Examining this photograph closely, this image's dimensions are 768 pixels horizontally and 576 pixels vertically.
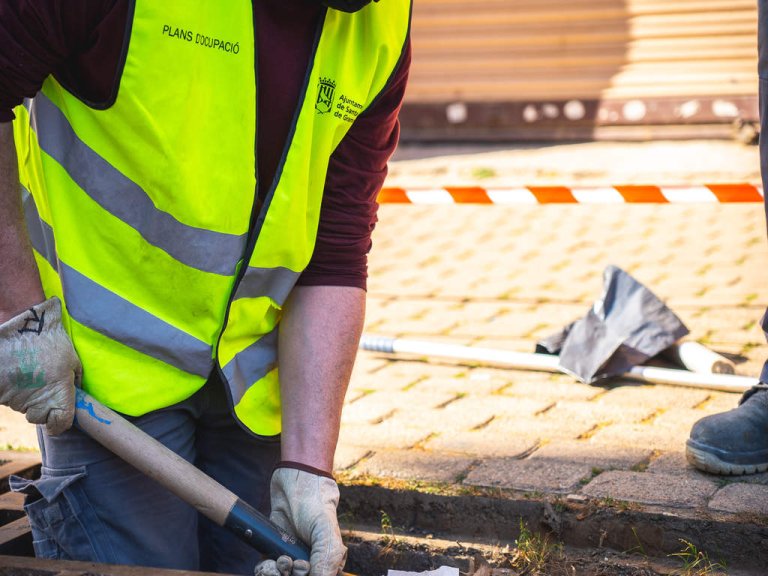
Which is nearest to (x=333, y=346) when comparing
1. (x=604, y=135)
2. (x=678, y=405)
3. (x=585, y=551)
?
(x=585, y=551)

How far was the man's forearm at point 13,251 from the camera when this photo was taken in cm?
224

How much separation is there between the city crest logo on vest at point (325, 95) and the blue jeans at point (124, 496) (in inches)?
29.5

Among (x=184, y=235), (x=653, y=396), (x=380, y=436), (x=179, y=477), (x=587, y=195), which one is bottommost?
(x=653, y=396)

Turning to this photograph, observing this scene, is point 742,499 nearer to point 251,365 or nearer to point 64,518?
point 251,365

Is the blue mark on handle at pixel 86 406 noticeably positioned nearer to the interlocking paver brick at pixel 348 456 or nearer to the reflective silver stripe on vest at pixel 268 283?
the reflective silver stripe on vest at pixel 268 283

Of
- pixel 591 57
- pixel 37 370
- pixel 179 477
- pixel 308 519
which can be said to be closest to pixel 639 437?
pixel 308 519

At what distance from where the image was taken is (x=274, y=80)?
2314mm

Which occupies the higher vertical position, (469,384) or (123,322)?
(123,322)

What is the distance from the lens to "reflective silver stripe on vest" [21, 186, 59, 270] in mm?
2424

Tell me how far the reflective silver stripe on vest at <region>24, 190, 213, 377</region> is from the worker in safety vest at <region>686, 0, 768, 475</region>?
1.62 m

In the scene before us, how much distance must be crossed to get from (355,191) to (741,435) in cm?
151

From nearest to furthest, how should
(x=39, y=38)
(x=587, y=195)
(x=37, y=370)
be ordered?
(x=39, y=38)
(x=37, y=370)
(x=587, y=195)

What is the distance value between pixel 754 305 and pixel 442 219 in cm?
325

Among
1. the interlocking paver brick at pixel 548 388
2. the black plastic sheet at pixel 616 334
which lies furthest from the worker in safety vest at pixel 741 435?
the black plastic sheet at pixel 616 334
